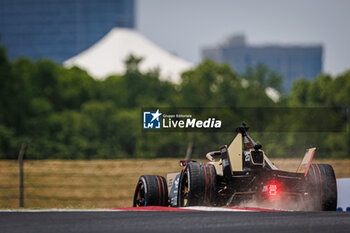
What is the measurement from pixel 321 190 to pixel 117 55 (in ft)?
270

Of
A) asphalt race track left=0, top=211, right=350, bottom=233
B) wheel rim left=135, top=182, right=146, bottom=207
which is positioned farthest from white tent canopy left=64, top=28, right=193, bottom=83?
asphalt race track left=0, top=211, right=350, bottom=233

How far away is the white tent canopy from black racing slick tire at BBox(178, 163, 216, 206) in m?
77.9

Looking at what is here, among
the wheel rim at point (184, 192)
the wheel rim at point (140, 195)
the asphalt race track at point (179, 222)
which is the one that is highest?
the asphalt race track at point (179, 222)

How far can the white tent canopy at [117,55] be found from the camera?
294ft

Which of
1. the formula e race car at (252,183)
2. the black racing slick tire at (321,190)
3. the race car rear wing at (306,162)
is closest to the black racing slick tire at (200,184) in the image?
the formula e race car at (252,183)

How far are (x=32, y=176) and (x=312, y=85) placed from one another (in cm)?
6180

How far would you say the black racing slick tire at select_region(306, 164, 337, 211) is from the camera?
994cm

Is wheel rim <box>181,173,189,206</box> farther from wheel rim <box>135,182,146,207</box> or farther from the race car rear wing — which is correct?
the race car rear wing

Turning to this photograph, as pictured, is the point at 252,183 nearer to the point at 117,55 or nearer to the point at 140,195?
the point at 140,195

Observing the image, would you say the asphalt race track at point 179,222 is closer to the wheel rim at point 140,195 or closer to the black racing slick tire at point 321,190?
the black racing slick tire at point 321,190

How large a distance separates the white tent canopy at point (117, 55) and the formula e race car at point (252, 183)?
77533 millimetres

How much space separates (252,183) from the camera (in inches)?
404

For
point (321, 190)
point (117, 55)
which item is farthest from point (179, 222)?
point (117, 55)

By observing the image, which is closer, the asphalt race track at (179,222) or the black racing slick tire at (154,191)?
the asphalt race track at (179,222)
